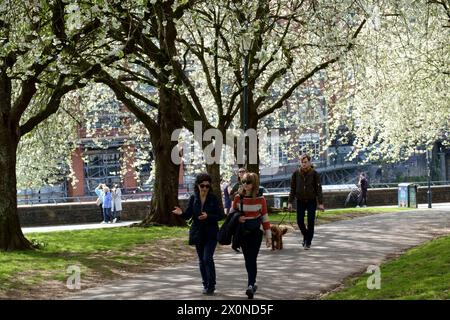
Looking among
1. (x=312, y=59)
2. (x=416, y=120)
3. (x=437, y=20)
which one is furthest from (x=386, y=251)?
(x=416, y=120)

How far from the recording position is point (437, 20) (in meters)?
27.8

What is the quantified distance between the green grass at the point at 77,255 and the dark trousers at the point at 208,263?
3.36 meters

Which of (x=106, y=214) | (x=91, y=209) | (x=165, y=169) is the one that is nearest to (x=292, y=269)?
(x=165, y=169)

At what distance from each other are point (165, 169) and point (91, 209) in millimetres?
13096

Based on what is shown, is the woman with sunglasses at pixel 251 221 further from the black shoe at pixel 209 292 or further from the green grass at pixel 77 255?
the green grass at pixel 77 255

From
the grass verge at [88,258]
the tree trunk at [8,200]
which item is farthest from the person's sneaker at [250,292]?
the tree trunk at [8,200]

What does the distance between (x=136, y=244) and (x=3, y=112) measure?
4.20 metres

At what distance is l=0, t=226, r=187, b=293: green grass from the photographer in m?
14.6

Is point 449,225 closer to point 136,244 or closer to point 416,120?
point 136,244

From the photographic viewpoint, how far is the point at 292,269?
14.1 m

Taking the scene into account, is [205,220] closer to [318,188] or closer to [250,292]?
[250,292]

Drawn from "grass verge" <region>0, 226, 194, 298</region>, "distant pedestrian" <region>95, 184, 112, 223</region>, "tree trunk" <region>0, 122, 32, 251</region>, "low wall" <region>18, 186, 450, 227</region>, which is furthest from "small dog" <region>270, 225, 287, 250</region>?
"distant pedestrian" <region>95, 184, 112, 223</region>

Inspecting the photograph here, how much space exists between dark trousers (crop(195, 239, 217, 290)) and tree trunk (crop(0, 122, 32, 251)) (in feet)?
24.9

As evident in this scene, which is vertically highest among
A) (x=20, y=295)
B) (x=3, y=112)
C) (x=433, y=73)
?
(x=433, y=73)
